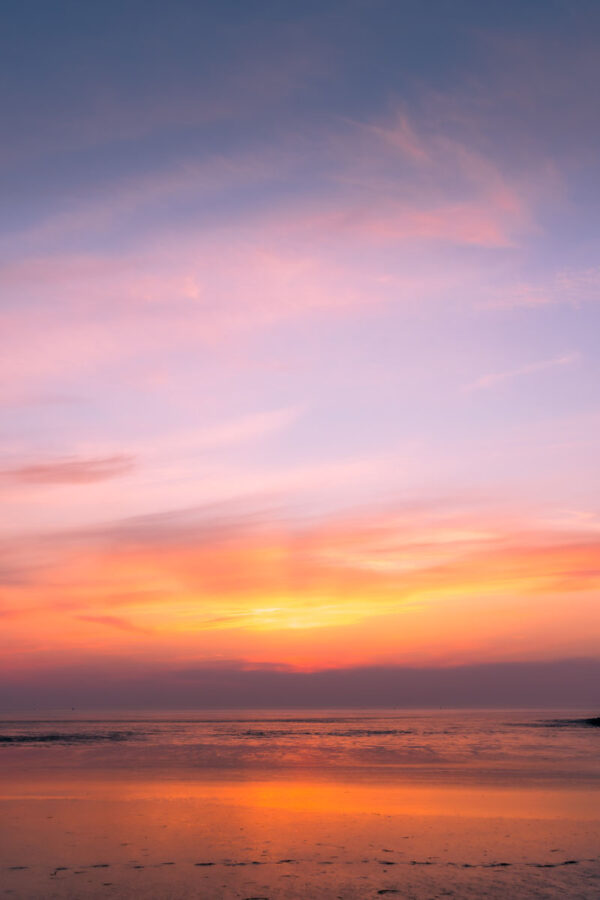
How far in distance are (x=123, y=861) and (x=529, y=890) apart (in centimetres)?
872

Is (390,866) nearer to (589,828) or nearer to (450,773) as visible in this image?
(589,828)

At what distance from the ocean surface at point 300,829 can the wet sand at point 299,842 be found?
47 millimetres

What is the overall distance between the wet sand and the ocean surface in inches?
1.9

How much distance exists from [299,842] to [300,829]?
1.93 m

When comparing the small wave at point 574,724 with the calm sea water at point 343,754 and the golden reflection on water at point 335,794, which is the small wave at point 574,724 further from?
the golden reflection on water at point 335,794

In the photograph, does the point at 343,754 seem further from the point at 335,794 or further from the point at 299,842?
the point at 299,842

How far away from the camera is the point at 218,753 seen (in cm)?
5012

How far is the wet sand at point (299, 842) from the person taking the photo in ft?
47.0

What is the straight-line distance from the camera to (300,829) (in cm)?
2042

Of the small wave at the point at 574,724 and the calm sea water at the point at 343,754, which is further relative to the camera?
the small wave at the point at 574,724

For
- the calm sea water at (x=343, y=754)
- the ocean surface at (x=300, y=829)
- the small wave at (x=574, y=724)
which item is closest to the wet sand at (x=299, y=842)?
the ocean surface at (x=300, y=829)

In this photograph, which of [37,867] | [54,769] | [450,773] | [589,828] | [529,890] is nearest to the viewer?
[529,890]

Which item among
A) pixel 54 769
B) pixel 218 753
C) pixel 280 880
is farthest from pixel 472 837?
pixel 218 753

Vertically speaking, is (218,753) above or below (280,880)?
below
